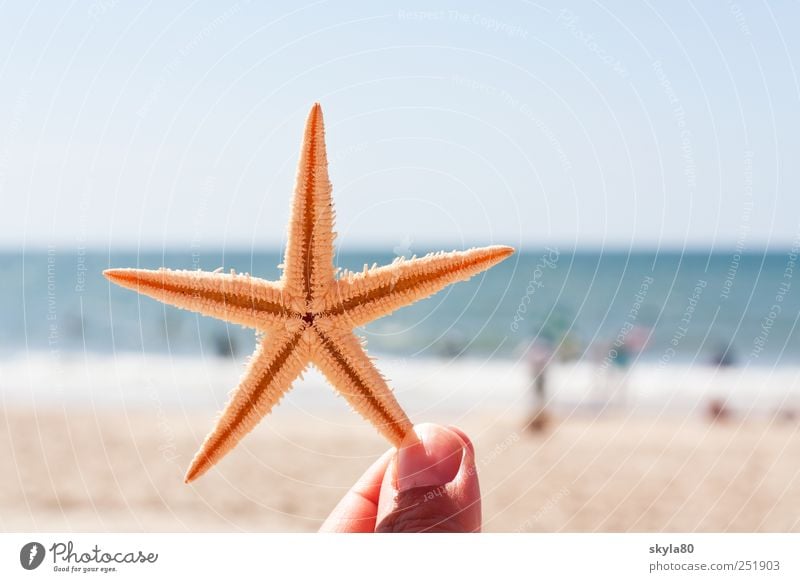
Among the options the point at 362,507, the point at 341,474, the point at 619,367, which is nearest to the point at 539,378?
the point at 619,367

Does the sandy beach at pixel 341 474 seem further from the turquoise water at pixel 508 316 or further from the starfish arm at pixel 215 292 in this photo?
the starfish arm at pixel 215 292

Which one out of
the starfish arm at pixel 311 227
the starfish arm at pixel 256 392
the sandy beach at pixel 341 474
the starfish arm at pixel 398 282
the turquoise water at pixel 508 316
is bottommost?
the sandy beach at pixel 341 474

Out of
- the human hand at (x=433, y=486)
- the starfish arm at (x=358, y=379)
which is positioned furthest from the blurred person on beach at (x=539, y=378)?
the starfish arm at (x=358, y=379)

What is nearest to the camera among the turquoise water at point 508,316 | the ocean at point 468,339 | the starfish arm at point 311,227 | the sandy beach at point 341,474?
the starfish arm at point 311,227

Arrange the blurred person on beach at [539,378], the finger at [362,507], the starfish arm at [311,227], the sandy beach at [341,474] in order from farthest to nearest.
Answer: the blurred person on beach at [539,378] < the sandy beach at [341,474] < the finger at [362,507] < the starfish arm at [311,227]

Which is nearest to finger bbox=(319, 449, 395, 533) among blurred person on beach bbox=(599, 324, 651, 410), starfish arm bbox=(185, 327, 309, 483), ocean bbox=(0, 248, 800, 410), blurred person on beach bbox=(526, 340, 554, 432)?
starfish arm bbox=(185, 327, 309, 483)

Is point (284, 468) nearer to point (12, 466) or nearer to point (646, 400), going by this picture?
point (12, 466)
